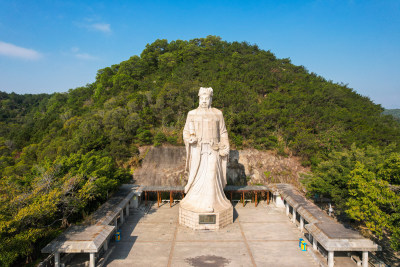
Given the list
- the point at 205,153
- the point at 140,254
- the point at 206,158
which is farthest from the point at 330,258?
the point at 140,254

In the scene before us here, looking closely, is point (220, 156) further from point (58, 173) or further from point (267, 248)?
point (58, 173)

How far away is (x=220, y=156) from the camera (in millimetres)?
12617

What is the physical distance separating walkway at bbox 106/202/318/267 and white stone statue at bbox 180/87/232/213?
139 cm

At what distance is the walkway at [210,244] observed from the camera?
9797mm

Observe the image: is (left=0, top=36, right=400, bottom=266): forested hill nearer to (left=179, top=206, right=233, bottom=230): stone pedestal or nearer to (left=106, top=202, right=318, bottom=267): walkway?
(left=106, top=202, right=318, bottom=267): walkway

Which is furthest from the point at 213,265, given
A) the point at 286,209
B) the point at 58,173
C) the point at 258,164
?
the point at 258,164

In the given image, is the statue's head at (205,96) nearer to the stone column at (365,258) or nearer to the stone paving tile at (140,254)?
the stone paving tile at (140,254)

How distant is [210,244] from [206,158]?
3.83m

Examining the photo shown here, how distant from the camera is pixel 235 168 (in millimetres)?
20031

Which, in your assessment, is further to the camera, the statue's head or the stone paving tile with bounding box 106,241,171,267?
the statue's head

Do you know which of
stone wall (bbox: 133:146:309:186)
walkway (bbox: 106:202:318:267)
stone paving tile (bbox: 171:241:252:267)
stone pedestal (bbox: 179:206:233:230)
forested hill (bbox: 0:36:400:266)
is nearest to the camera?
stone paving tile (bbox: 171:241:252:267)

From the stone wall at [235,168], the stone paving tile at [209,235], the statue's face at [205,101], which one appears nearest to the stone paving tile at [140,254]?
the stone paving tile at [209,235]

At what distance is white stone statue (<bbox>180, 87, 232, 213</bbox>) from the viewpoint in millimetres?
12086

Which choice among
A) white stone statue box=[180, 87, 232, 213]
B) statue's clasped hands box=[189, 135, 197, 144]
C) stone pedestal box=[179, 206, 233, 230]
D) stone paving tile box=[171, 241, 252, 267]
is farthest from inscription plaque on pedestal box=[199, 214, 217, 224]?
statue's clasped hands box=[189, 135, 197, 144]
